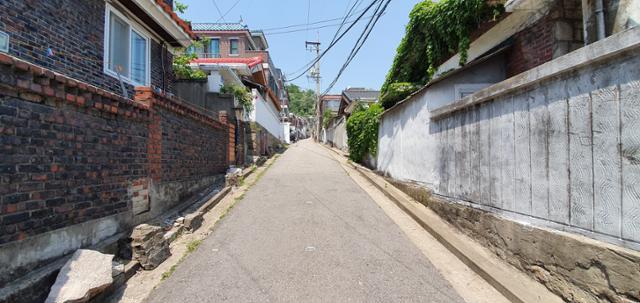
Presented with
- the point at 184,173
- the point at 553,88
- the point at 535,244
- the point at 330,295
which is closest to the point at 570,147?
the point at 553,88

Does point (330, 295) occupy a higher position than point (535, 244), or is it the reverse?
point (535, 244)

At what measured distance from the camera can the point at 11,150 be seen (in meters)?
3.13

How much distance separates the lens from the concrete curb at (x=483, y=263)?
11.3ft

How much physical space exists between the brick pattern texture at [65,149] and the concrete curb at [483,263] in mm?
4914

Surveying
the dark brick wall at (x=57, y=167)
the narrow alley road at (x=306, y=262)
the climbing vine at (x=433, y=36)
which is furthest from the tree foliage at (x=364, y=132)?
the dark brick wall at (x=57, y=167)

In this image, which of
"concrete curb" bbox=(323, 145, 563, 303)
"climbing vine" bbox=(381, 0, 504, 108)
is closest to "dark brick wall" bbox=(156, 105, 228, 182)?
"concrete curb" bbox=(323, 145, 563, 303)

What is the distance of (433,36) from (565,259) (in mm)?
7134

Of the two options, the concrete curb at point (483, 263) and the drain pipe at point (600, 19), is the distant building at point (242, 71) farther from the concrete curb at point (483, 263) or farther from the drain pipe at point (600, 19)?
the drain pipe at point (600, 19)

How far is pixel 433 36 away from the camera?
8984 mm

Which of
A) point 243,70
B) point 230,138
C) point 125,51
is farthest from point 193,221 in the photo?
point 243,70

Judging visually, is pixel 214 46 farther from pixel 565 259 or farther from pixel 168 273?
pixel 565 259

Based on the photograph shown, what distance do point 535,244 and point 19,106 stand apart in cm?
546

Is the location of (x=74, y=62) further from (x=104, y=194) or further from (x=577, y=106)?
(x=577, y=106)

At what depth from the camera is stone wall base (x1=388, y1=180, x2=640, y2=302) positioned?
2.66 m
